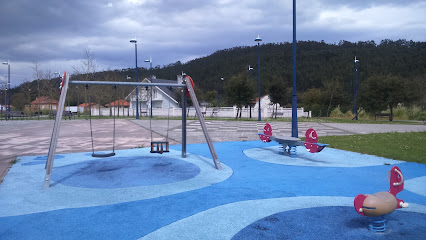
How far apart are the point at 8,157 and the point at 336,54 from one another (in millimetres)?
88231

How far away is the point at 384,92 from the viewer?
3078 cm

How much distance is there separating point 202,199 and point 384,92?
3195cm

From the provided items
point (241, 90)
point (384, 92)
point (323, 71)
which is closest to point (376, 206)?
point (241, 90)

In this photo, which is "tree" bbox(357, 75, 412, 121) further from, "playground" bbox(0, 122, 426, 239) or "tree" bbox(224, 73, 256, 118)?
"playground" bbox(0, 122, 426, 239)

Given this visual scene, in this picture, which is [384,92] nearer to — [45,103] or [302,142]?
[302,142]

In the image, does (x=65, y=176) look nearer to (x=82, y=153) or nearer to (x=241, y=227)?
(x=82, y=153)

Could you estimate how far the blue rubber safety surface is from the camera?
3.73m

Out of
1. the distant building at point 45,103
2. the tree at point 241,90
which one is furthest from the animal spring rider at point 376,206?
the distant building at point 45,103

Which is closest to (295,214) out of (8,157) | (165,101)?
(8,157)

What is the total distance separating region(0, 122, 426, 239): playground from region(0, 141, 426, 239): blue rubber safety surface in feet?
0.05

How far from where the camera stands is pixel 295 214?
4281mm

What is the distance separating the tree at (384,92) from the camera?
29.9 metres

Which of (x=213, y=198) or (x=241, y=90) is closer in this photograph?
(x=213, y=198)

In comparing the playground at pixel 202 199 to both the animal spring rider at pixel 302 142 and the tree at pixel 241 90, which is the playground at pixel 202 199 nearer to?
the animal spring rider at pixel 302 142
